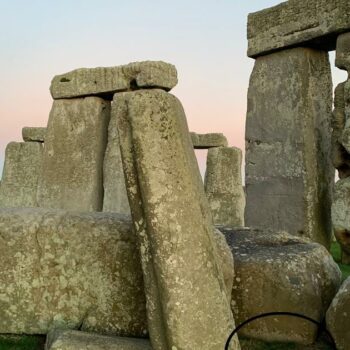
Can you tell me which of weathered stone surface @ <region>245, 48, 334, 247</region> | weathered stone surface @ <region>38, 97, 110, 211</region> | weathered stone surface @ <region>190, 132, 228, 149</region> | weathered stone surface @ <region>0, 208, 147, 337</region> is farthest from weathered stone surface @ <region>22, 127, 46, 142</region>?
weathered stone surface @ <region>0, 208, 147, 337</region>

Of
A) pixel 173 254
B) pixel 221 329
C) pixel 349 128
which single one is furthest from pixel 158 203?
pixel 349 128

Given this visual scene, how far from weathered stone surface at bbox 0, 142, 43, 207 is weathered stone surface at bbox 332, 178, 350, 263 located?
7621 millimetres

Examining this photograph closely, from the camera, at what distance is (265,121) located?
327 inches

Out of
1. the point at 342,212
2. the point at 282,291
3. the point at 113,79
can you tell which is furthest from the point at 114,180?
the point at 282,291

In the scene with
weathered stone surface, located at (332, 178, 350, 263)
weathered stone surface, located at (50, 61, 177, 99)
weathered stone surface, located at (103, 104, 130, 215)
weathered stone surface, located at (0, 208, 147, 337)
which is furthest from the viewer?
weathered stone surface, located at (103, 104, 130, 215)

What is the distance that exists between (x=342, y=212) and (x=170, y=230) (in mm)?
4955

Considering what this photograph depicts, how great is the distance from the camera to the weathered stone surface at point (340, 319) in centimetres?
311

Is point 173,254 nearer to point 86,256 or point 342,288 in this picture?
point 86,256

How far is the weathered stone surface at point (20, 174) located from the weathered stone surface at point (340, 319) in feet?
34.5

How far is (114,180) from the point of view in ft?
28.7

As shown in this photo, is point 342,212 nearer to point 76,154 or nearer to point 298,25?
point 298,25

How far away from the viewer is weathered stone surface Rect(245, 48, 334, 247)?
309 inches

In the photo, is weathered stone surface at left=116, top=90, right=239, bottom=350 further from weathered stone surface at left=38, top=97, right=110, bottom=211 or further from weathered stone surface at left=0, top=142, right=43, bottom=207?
weathered stone surface at left=0, top=142, right=43, bottom=207

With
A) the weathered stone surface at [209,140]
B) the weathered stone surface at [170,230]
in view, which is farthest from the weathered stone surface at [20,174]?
the weathered stone surface at [170,230]
